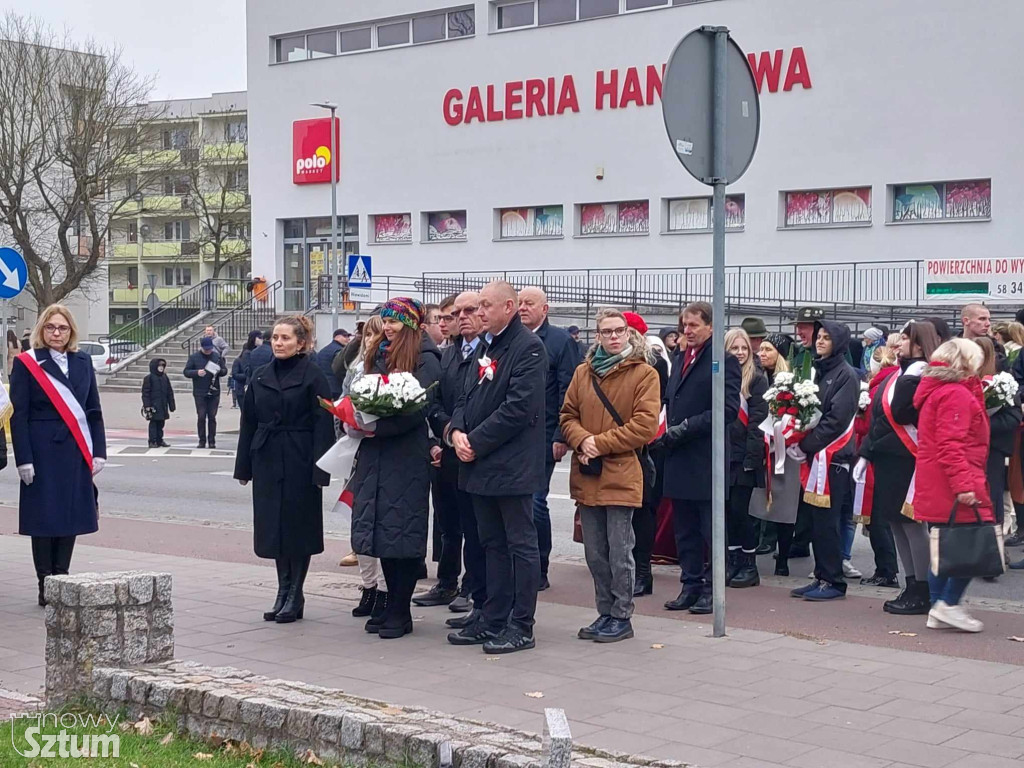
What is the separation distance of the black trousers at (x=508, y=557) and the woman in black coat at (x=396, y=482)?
436 millimetres

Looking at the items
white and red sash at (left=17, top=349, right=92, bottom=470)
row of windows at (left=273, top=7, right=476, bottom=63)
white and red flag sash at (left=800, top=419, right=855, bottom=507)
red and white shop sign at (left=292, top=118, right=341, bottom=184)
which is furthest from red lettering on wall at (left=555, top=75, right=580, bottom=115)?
white and red sash at (left=17, top=349, right=92, bottom=470)

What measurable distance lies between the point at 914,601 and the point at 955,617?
598 millimetres

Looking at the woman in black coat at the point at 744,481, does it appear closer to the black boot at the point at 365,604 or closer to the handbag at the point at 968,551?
the handbag at the point at 968,551

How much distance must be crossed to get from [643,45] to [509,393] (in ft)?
93.9

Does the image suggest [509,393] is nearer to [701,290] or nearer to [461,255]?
[701,290]

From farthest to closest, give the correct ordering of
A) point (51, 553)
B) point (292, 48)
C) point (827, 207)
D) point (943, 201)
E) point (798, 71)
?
point (292, 48)
point (827, 207)
point (798, 71)
point (943, 201)
point (51, 553)

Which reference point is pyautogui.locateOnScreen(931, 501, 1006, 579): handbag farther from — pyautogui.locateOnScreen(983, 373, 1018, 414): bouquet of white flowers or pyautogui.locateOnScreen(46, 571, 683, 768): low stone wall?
pyautogui.locateOnScreen(46, 571, 683, 768): low stone wall

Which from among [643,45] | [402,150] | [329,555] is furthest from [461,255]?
[329,555]

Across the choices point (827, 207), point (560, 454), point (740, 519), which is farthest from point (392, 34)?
point (560, 454)

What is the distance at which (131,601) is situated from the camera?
615 cm

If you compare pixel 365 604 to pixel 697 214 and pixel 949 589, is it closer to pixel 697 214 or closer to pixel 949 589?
pixel 949 589

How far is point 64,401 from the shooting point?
9.03 m

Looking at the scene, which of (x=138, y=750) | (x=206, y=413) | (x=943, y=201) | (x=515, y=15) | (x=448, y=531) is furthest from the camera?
(x=515, y=15)

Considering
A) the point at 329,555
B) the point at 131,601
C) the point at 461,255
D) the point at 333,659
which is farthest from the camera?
the point at 461,255
